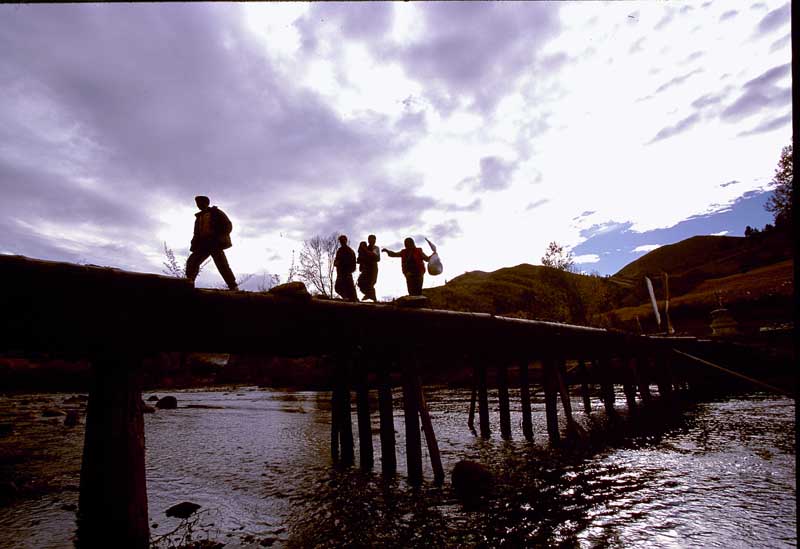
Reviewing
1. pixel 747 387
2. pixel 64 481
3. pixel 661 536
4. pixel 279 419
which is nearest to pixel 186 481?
pixel 64 481

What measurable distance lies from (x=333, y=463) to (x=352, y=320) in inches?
138

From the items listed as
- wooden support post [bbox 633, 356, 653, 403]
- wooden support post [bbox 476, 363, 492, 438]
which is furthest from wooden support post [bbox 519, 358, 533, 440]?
wooden support post [bbox 633, 356, 653, 403]

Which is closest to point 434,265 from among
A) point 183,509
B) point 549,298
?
point 183,509

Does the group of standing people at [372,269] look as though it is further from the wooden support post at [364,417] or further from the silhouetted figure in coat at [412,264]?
the wooden support post at [364,417]

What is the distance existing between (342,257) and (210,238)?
3.10 m

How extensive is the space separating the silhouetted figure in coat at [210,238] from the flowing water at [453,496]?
3.55m

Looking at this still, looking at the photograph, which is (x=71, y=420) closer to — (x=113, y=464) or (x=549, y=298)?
(x=113, y=464)

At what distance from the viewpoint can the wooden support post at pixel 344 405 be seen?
7070 millimetres

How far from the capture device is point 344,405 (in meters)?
7.23

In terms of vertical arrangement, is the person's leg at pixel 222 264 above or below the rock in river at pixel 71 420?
above

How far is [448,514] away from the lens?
15.4ft

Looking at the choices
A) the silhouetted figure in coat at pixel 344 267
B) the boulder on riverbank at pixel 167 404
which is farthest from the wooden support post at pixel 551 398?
the boulder on riverbank at pixel 167 404

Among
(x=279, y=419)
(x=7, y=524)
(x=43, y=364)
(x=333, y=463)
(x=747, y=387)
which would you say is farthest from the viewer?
(x=43, y=364)

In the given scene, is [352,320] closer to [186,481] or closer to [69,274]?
[69,274]
